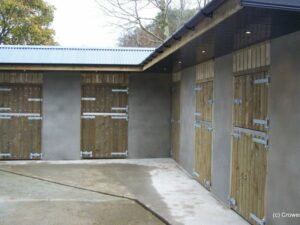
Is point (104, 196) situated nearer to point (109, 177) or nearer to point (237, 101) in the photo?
point (109, 177)

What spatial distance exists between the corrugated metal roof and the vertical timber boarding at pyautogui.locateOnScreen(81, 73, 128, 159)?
1.36 ft

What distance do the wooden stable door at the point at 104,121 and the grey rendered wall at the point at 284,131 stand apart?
5491 mm

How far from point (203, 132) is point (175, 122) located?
7.89 feet

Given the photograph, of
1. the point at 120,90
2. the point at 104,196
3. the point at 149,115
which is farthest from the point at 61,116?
the point at 104,196

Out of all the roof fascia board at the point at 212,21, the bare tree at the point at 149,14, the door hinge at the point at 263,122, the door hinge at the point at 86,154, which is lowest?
the door hinge at the point at 86,154

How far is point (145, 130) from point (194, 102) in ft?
8.32

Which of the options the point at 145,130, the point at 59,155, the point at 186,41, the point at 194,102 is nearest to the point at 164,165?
the point at 145,130

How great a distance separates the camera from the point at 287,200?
326 cm

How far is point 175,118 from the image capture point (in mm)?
8336

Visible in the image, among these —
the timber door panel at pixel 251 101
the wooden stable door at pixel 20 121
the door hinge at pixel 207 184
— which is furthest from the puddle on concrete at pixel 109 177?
the timber door panel at pixel 251 101

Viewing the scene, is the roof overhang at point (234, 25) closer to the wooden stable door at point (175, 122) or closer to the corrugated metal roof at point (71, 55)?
the wooden stable door at point (175, 122)

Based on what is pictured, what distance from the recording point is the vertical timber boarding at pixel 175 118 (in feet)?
26.3

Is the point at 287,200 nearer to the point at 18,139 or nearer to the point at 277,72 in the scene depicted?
the point at 277,72

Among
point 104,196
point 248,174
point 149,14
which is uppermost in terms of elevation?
point 149,14
